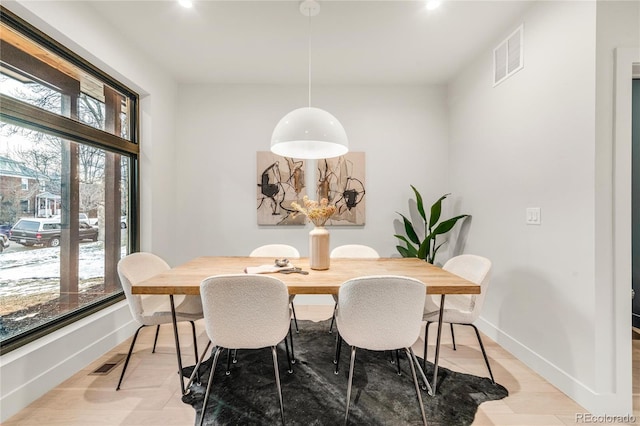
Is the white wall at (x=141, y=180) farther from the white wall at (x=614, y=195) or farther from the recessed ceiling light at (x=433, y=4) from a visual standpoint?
the white wall at (x=614, y=195)

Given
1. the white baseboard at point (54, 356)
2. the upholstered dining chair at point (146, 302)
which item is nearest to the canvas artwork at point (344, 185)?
the upholstered dining chair at point (146, 302)

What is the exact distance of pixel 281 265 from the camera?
204 centimetres

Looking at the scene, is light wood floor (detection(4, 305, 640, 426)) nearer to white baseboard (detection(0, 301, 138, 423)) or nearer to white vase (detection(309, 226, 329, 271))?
white baseboard (detection(0, 301, 138, 423))

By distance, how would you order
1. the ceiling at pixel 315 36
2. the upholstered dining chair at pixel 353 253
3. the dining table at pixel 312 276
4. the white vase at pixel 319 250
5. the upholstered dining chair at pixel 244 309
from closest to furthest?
1. the upholstered dining chair at pixel 244 309
2. the dining table at pixel 312 276
3. the white vase at pixel 319 250
4. the ceiling at pixel 315 36
5. the upholstered dining chair at pixel 353 253

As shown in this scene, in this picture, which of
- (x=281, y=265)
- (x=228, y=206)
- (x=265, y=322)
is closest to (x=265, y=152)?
(x=228, y=206)

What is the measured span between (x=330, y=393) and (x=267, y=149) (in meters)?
2.64

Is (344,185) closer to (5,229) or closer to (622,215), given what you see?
(622,215)

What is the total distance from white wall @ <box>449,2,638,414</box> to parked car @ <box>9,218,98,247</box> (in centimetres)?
344

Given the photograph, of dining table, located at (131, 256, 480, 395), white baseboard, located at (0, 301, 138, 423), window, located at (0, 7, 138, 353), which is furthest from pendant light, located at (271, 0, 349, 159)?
white baseboard, located at (0, 301, 138, 423)

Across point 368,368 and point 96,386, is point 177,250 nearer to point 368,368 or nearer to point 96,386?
point 96,386

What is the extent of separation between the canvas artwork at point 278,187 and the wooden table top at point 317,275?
3.62 ft

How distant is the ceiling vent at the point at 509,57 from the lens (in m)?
2.28

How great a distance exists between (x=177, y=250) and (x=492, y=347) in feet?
11.2

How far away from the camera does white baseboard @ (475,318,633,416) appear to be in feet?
5.38
